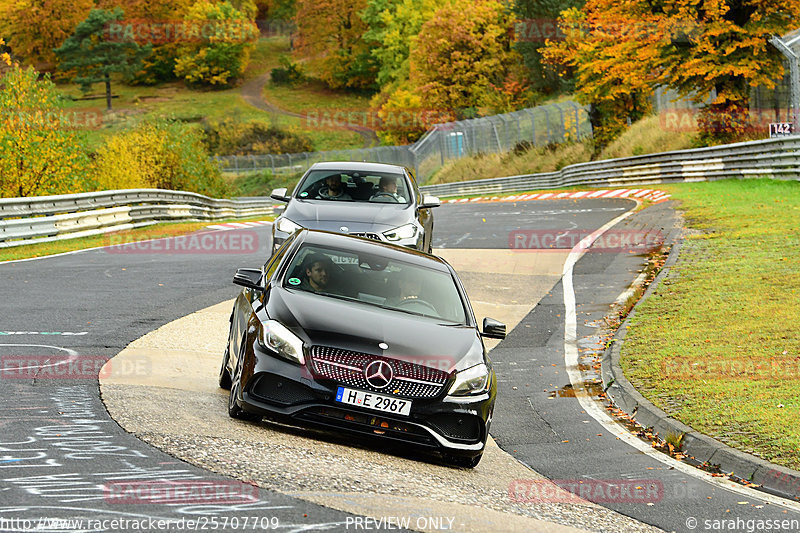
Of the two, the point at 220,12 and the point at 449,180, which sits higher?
the point at 220,12

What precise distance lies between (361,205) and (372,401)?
7.88m

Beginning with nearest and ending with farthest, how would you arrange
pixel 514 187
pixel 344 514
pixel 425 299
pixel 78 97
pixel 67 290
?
pixel 344 514, pixel 425 299, pixel 67 290, pixel 514 187, pixel 78 97

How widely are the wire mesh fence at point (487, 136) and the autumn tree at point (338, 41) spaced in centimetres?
5791

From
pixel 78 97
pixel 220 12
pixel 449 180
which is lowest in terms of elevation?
pixel 449 180

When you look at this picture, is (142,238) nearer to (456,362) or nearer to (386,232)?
(386,232)

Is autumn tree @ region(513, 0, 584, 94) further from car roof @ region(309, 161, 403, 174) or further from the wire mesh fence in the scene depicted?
car roof @ region(309, 161, 403, 174)

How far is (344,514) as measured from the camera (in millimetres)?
5785

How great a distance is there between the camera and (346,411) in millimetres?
7352

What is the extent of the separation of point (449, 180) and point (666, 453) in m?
59.1

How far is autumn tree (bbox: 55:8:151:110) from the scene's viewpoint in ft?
427

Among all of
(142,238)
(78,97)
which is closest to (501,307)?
(142,238)

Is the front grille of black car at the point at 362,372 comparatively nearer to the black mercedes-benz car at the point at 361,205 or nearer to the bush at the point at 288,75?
the black mercedes-benz car at the point at 361,205

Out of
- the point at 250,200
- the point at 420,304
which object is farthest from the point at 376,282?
the point at 250,200

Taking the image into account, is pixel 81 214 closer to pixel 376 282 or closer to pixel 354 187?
pixel 354 187
